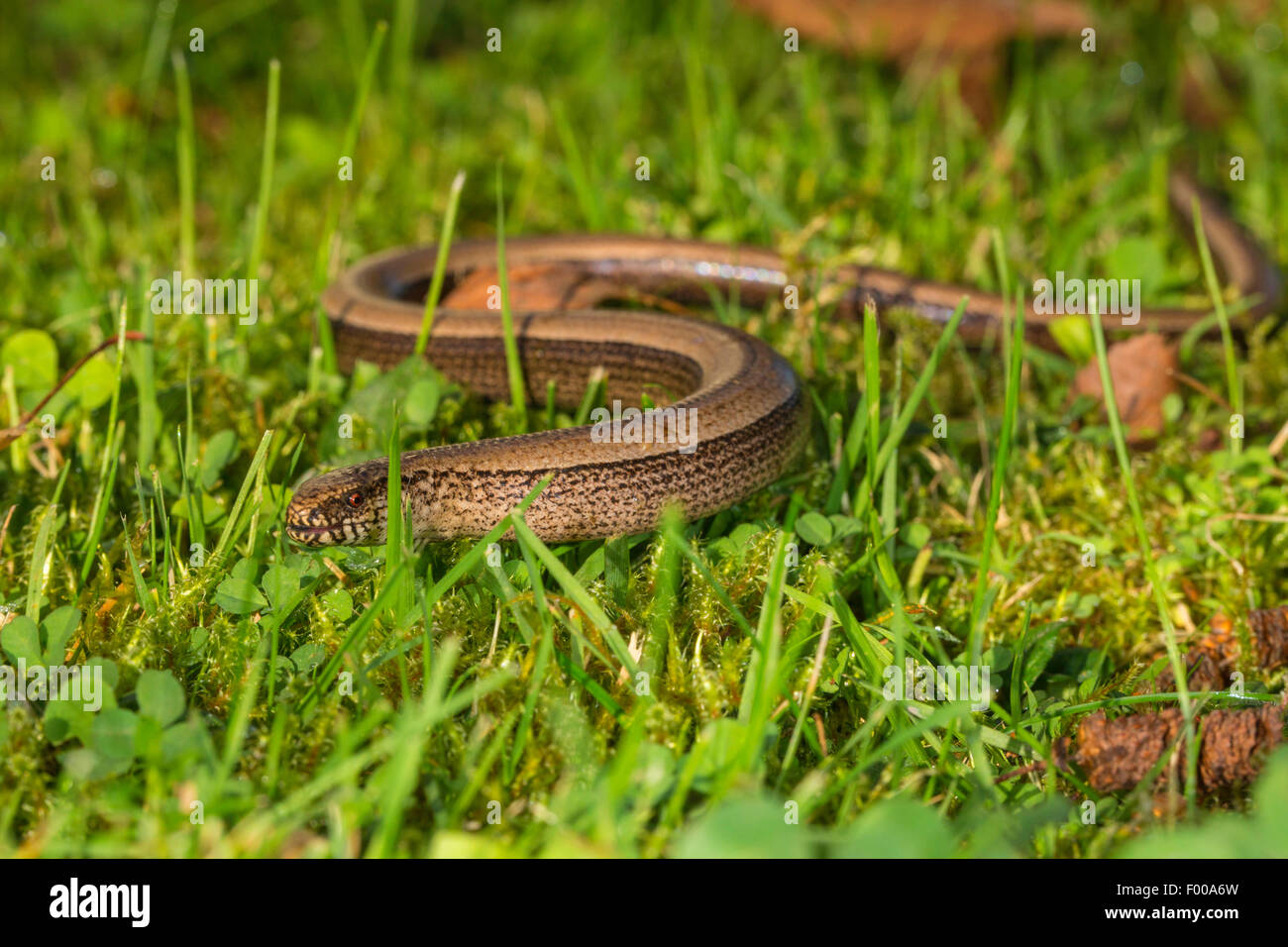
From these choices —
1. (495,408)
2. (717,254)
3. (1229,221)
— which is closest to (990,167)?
(1229,221)

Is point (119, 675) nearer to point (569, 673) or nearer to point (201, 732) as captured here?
point (201, 732)

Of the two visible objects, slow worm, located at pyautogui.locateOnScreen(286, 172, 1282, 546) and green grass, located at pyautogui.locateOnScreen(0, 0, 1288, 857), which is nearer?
green grass, located at pyautogui.locateOnScreen(0, 0, 1288, 857)

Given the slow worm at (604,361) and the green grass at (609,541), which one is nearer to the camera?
the green grass at (609,541)

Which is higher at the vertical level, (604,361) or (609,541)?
(604,361)
